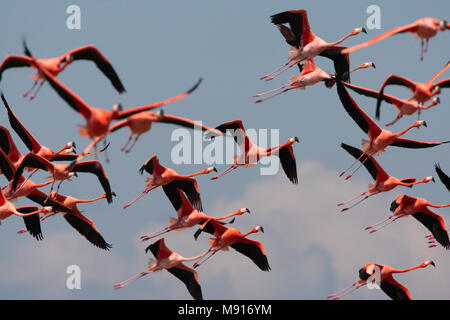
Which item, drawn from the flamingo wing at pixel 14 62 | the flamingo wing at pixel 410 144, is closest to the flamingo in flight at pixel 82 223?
the flamingo wing at pixel 14 62

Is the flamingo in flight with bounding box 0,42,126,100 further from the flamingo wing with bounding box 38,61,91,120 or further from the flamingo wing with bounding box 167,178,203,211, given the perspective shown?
the flamingo wing with bounding box 167,178,203,211

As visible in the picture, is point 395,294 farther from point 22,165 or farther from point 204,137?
point 22,165

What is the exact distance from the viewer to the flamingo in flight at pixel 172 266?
29.8 metres

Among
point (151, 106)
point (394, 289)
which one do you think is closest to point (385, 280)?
point (394, 289)

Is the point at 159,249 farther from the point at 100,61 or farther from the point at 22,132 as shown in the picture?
the point at 100,61

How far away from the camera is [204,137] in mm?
27453

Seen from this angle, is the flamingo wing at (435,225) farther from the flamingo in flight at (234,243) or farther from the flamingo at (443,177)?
the flamingo in flight at (234,243)

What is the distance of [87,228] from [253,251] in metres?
5.18

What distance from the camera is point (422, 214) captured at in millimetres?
31203

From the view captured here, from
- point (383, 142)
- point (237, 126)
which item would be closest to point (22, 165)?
point (237, 126)

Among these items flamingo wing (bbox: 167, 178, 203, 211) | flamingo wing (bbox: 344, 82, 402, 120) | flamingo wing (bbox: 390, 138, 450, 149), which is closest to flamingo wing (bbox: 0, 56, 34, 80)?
flamingo wing (bbox: 167, 178, 203, 211)

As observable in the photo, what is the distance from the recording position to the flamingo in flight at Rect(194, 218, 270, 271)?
3048 cm

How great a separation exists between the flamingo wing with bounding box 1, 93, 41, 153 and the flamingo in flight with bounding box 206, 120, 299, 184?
208 inches
